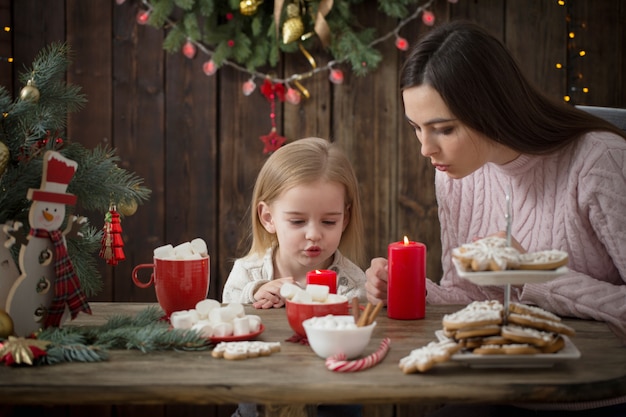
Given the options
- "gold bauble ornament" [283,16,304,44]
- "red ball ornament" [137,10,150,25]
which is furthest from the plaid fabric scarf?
"red ball ornament" [137,10,150,25]

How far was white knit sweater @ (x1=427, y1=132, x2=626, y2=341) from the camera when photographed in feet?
4.89

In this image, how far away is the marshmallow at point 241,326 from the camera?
4.21 feet

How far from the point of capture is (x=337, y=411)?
6.10 feet

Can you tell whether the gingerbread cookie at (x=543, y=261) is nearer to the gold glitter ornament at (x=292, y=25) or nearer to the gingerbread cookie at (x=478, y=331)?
the gingerbread cookie at (x=478, y=331)

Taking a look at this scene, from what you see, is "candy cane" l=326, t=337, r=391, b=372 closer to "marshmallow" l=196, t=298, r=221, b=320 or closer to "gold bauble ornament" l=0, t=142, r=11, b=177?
"marshmallow" l=196, t=298, r=221, b=320

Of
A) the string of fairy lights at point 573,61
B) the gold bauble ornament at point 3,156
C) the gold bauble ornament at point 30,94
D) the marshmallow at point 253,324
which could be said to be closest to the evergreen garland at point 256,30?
the string of fairy lights at point 573,61

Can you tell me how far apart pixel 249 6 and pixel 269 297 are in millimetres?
1523

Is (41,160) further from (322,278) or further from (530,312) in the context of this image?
(530,312)

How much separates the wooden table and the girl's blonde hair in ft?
2.72

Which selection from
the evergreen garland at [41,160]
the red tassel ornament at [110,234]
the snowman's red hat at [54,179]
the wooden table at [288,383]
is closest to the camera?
the wooden table at [288,383]

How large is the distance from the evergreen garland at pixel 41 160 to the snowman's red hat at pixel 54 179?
4.8 inches

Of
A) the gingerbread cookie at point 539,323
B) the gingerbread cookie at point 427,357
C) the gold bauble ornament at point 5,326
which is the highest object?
the gingerbread cookie at point 539,323

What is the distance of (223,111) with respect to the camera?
302 centimetres

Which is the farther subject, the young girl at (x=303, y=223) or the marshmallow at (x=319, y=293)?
the young girl at (x=303, y=223)
